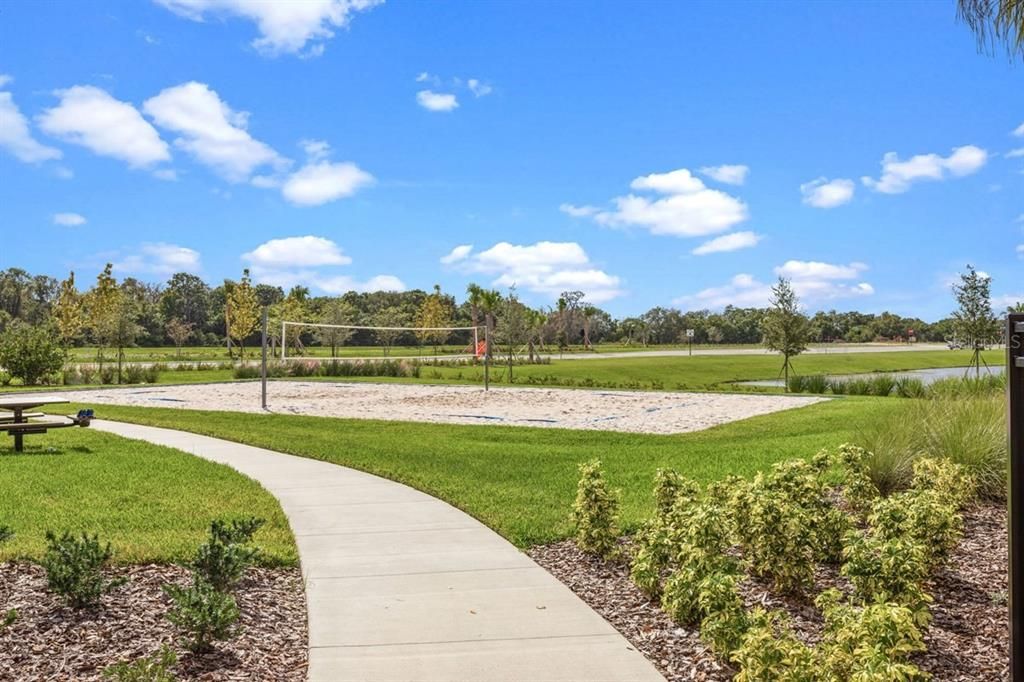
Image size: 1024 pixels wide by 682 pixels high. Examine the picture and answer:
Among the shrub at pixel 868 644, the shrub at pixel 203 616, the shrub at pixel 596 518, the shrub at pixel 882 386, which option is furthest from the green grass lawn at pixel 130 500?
the shrub at pixel 882 386

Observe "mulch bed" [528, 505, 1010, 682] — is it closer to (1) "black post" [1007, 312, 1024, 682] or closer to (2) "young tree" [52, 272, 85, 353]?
(1) "black post" [1007, 312, 1024, 682]

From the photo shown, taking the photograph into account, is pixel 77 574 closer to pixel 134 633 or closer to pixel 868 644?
pixel 134 633

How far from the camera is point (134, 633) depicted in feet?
14.4

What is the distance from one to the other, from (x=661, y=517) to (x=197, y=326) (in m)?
97.5

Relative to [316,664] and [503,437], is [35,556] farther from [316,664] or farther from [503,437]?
[503,437]

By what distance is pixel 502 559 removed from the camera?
233 inches

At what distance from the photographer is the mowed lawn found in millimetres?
7922

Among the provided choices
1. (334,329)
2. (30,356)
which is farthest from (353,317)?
(30,356)

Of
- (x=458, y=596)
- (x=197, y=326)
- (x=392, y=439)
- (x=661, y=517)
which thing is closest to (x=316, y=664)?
(x=458, y=596)

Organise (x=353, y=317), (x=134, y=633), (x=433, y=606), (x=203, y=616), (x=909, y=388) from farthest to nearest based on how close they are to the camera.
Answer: (x=353, y=317) → (x=909, y=388) → (x=433, y=606) → (x=134, y=633) → (x=203, y=616)

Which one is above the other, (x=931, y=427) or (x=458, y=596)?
(x=931, y=427)

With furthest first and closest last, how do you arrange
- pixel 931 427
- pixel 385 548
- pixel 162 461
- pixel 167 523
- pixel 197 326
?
pixel 197 326 → pixel 162 461 → pixel 931 427 → pixel 167 523 → pixel 385 548

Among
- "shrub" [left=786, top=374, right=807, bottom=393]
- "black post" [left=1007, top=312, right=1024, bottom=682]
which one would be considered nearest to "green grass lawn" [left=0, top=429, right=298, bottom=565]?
"black post" [left=1007, top=312, right=1024, bottom=682]

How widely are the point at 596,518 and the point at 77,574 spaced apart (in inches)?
135
